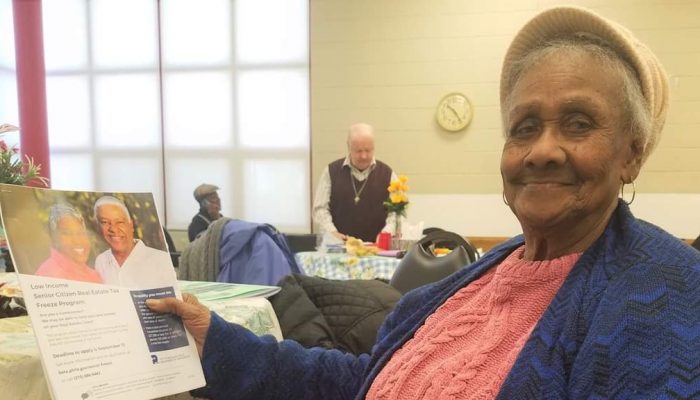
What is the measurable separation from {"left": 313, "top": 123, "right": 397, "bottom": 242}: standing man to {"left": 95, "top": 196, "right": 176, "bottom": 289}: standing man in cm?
318

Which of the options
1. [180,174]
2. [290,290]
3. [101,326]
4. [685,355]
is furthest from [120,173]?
[685,355]

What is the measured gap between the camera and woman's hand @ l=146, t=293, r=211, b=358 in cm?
88

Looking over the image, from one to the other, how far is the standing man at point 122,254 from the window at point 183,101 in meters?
4.84

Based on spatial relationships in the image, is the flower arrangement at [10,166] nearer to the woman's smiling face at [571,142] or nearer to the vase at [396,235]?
the woman's smiling face at [571,142]

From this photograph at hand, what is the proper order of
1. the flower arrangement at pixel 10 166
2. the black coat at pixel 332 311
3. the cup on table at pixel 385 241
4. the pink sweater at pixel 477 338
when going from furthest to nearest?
the cup on table at pixel 385 241
the black coat at pixel 332 311
the flower arrangement at pixel 10 166
the pink sweater at pixel 477 338

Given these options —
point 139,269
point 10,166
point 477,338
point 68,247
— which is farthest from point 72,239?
point 477,338

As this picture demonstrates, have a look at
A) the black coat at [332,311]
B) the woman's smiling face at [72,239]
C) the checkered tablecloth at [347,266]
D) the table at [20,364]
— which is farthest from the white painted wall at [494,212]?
the woman's smiling face at [72,239]

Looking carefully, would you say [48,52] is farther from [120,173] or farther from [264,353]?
[264,353]

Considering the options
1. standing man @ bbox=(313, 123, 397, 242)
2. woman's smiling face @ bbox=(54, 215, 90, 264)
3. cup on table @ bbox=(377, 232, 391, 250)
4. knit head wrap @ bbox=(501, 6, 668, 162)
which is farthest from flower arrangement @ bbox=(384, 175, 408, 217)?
woman's smiling face @ bbox=(54, 215, 90, 264)

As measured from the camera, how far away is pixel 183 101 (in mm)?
5965

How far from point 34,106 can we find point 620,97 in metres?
6.68

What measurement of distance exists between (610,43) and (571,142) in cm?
18

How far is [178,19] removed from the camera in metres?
5.94

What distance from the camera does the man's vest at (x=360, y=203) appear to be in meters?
4.13
